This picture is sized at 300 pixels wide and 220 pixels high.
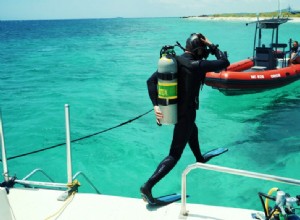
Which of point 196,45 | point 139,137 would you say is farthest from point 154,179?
point 139,137

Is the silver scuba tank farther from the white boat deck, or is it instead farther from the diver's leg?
the white boat deck

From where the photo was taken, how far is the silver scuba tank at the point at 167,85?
9.67 feet

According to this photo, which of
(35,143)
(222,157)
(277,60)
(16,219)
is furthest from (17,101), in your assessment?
(16,219)

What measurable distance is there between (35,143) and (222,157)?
4838mm

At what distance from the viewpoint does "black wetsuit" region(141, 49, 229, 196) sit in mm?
3012

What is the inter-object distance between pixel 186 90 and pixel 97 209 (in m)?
1.33

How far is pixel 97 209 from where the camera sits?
298cm

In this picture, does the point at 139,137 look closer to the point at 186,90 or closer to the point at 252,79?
the point at 252,79

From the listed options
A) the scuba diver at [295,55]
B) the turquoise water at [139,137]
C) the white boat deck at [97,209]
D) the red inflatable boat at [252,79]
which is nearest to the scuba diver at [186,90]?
the white boat deck at [97,209]

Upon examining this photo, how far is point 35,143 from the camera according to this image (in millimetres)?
8805

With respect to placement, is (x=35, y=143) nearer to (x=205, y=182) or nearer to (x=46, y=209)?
(x=205, y=182)

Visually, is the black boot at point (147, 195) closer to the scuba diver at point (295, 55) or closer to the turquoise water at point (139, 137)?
the turquoise water at point (139, 137)

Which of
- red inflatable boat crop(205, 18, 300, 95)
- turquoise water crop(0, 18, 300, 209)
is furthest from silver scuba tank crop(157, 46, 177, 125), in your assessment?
red inflatable boat crop(205, 18, 300, 95)

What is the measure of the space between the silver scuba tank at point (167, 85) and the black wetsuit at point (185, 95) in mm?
76
